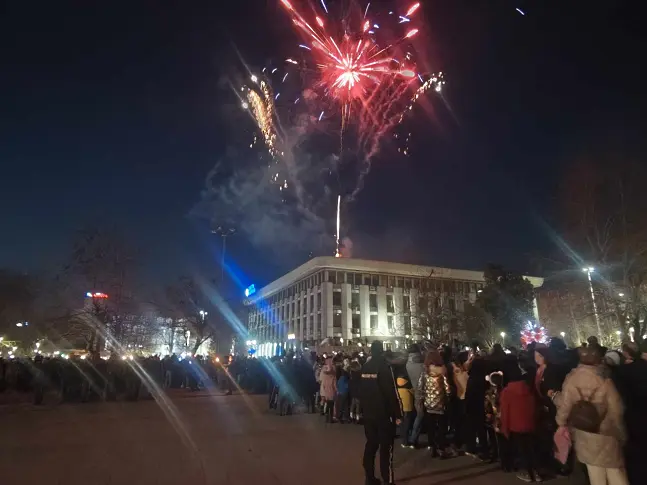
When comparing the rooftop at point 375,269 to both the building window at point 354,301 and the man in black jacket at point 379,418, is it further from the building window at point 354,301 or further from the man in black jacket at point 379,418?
the man in black jacket at point 379,418

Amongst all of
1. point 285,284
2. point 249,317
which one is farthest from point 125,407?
point 249,317

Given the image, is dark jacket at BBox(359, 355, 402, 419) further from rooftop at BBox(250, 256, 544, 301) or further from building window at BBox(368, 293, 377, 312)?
building window at BBox(368, 293, 377, 312)

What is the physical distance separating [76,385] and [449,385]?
50.8 ft

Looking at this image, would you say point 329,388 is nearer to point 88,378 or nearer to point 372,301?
point 88,378

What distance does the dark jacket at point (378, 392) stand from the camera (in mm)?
6539

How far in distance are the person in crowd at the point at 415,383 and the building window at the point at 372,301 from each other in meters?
60.6

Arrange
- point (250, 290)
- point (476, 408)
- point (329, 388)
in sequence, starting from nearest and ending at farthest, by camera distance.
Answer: point (476, 408), point (329, 388), point (250, 290)

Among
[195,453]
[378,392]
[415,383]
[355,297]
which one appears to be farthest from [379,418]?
[355,297]

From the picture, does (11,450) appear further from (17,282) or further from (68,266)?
(17,282)

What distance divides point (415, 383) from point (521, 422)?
3078mm

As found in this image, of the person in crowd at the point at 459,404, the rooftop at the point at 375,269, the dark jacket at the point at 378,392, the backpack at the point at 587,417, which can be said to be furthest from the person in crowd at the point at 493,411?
the rooftop at the point at 375,269

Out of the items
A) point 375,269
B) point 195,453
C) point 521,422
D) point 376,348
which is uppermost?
point 375,269

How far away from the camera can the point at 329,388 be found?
13242 millimetres

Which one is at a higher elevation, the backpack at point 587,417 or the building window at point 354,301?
the building window at point 354,301
